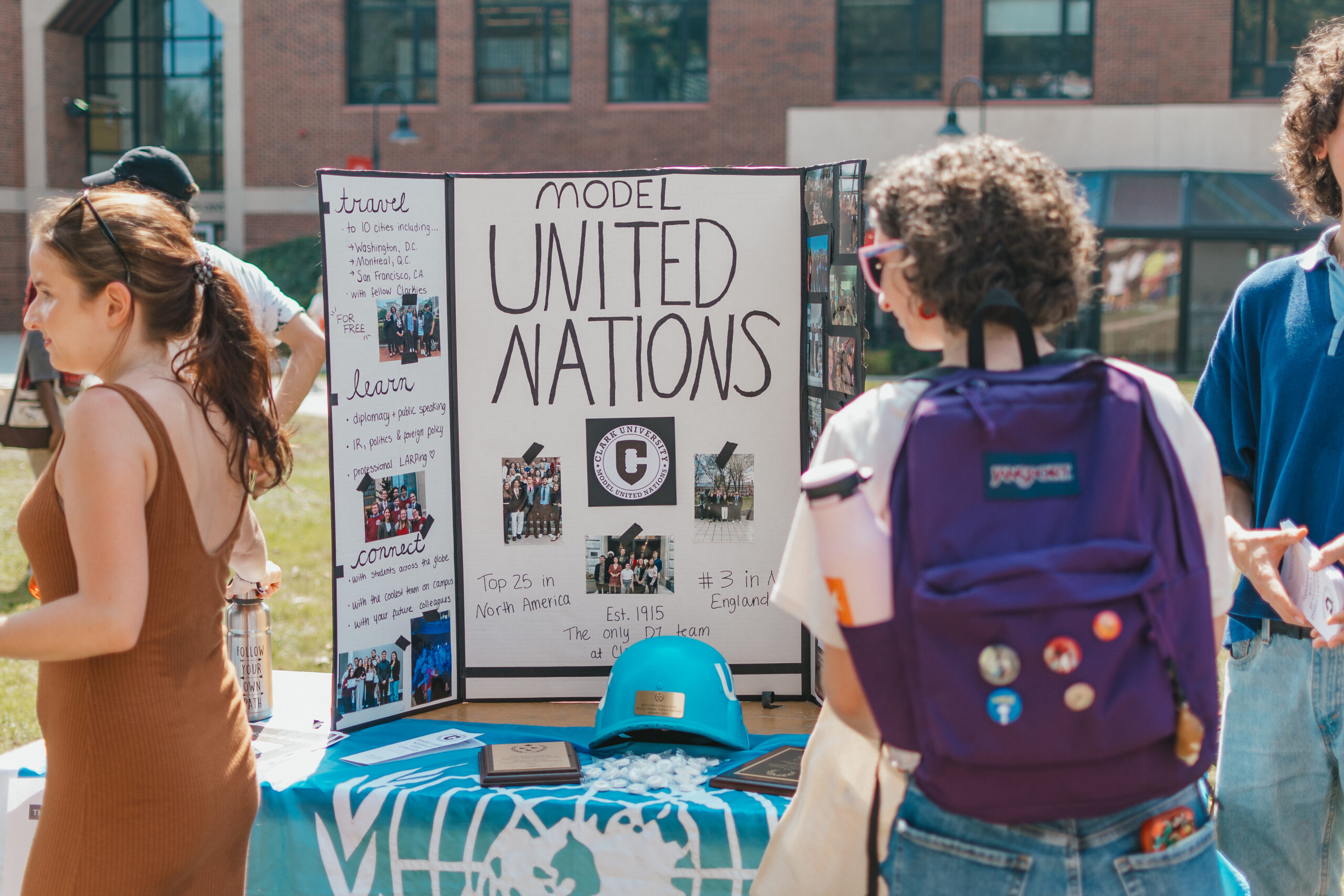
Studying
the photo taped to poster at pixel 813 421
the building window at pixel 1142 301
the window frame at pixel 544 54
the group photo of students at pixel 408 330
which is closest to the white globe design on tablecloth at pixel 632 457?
the photo taped to poster at pixel 813 421

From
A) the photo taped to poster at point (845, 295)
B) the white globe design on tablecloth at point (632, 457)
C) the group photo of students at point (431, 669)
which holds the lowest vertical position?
the group photo of students at point (431, 669)

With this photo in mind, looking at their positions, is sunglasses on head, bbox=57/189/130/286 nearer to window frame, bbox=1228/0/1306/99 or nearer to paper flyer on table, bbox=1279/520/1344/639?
paper flyer on table, bbox=1279/520/1344/639

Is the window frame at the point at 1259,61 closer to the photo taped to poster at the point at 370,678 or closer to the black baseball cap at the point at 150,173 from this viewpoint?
the black baseball cap at the point at 150,173

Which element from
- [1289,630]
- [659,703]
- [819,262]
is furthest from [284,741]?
[1289,630]

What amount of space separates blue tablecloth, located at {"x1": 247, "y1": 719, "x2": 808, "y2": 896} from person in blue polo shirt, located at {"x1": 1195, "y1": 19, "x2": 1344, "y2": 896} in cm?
91

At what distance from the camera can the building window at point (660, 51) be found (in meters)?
23.7

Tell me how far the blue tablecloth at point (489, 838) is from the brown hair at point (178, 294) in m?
0.92

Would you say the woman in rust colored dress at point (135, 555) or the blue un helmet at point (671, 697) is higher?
the woman in rust colored dress at point (135, 555)

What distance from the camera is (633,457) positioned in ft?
10.3

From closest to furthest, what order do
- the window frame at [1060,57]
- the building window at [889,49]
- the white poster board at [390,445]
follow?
1. the white poster board at [390,445]
2. the window frame at [1060,57]
3. the building window at [889,49]

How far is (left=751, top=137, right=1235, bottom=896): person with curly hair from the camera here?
1.41 metres

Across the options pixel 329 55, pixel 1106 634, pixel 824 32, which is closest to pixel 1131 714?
pixel 1106 634

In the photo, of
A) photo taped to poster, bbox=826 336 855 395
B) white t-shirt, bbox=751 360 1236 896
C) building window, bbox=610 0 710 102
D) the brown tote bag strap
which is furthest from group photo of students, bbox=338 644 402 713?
building window, bbox=610 0 710 102

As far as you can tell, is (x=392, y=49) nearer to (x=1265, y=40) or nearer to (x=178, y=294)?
(x=1265, y=40)
